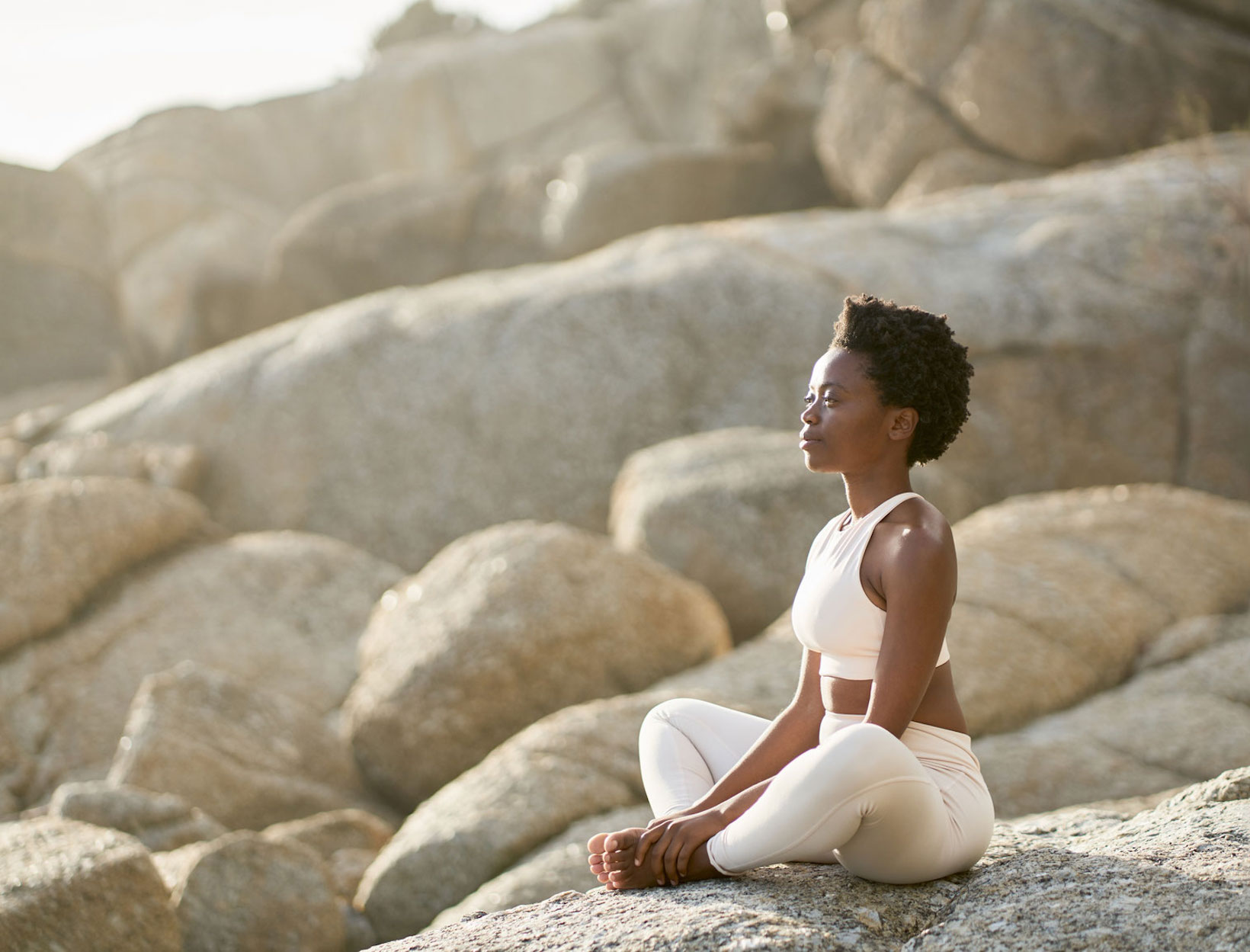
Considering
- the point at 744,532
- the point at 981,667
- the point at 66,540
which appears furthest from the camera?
the point at 66,540

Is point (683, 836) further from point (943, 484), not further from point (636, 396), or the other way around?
point (636, 396)

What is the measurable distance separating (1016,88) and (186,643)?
33.1 feet

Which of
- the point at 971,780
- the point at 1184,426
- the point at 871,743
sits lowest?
the point at 1184,426

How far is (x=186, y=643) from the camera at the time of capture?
25.9 feet

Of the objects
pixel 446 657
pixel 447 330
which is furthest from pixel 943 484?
pixel 447 330

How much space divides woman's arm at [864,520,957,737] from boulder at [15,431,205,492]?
8278 millimetres

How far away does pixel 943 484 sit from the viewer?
8.03 meters

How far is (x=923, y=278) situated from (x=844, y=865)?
26.6 feet

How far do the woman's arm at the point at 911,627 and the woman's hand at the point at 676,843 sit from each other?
0.43 m

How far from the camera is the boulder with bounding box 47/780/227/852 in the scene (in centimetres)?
541

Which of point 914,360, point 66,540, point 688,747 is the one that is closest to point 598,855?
point 688,747

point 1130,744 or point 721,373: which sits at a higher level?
point 721,373

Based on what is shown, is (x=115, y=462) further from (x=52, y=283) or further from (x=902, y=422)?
(x=52, y=283)

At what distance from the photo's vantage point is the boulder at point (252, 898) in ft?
14.9
